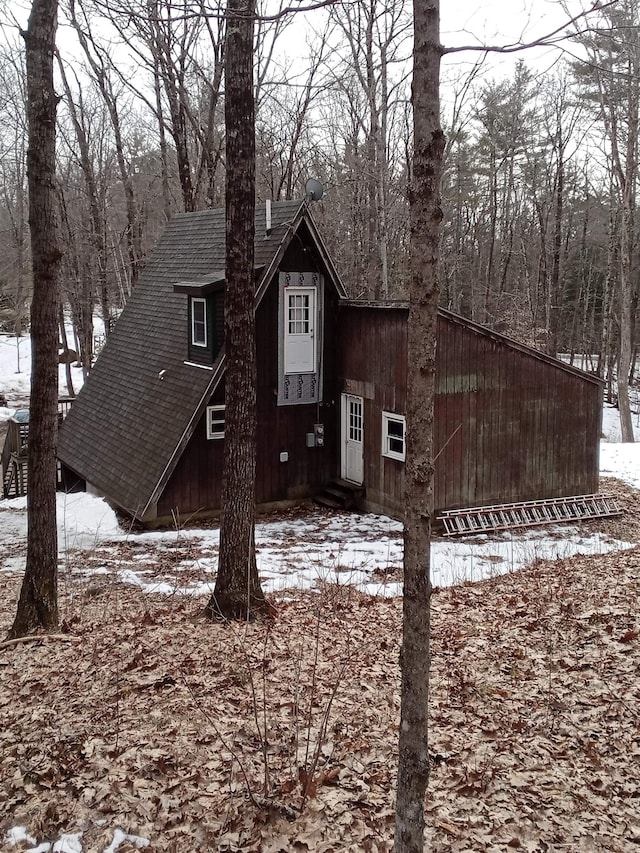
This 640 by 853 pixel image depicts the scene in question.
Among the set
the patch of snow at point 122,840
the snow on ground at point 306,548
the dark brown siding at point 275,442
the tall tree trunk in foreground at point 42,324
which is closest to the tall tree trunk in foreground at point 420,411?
the patch of snow at point 122,840

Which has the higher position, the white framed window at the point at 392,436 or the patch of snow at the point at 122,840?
the white framed window at the point at 392,436

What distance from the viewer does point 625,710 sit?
19.5ft

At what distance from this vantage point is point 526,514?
50.0 feet

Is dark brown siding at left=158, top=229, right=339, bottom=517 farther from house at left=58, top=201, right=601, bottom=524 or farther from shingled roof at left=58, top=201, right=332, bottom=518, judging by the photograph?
shingled roof at left=58, top=201, right=332, bottom=518

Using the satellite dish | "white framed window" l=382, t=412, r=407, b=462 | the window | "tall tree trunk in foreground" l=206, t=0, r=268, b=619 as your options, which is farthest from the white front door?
"tall tree trunk in foreground" l=206, t=0, r=268, b=619

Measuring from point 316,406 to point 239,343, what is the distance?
8779 millimetres

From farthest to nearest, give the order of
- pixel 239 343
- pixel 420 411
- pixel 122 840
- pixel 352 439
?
pixel 352 439 → pixel 239 343 → pixel 122 840 → pixel 420 411

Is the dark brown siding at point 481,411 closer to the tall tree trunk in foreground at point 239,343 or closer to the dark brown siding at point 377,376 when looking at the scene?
the dark brown siding at point 377,376

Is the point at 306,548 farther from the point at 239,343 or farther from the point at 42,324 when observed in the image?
the point at 42,324

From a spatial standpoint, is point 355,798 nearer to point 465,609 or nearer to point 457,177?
point 465,609

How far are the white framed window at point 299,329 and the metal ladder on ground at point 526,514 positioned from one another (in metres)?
4.34

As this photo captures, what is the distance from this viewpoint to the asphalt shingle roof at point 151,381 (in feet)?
48.3

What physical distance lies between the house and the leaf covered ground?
21.2 ft

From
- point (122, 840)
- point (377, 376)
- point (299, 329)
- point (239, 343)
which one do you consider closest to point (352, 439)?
point (377, 376)
